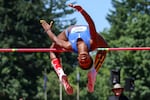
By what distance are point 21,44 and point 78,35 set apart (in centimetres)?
3452

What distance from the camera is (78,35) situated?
34.5 feet

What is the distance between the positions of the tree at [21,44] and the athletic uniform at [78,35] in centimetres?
3288

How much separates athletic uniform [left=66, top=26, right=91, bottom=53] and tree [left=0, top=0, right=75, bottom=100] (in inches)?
1295

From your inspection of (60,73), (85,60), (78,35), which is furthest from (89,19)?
(60,73)

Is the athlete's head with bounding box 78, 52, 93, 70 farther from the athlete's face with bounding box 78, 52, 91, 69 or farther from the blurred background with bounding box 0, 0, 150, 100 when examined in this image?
the blurred background with bounding box 0, 0, 150, 100

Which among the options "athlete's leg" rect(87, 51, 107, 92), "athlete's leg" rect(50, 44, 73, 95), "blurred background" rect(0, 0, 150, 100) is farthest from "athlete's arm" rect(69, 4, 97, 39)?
"blurred background" rect(0, 0, 150, 100)

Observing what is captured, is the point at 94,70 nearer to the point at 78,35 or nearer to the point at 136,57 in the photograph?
the point at 78,35

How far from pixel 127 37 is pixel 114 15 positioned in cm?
1203

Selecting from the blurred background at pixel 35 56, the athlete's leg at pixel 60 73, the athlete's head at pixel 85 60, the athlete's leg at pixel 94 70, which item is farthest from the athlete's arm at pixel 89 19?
the blurred background at pixel 35 56

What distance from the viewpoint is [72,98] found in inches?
2218

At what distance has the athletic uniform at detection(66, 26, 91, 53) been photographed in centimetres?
1049

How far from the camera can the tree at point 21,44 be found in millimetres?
44188

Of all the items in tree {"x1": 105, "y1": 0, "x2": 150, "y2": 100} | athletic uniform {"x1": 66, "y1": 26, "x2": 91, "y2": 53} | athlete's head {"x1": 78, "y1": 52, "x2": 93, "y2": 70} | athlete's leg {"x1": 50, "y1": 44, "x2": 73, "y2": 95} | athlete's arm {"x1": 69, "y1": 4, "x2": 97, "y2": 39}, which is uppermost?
athlete's arm {"x1": 69, "y1": 4, "x2": 97, "y2": 39}

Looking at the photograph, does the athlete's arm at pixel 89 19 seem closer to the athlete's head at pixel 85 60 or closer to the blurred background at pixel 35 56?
the athlete's head at pixel 85 60
